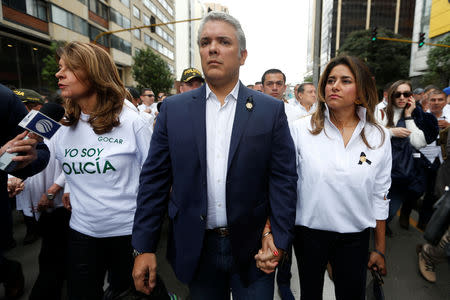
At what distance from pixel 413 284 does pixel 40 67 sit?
26.1 meters

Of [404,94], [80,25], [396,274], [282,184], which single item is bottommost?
[396,274]

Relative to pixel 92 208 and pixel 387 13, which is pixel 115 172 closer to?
pixel 92 208

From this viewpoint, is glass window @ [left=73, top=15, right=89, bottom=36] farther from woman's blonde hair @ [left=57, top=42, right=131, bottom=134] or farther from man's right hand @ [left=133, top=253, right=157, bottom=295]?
man's right hand @ [left=133, top=253, right=157, bottom=295]

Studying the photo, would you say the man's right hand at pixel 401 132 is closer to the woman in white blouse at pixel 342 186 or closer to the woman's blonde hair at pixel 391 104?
the woman's blonde hair at pixel 391 104

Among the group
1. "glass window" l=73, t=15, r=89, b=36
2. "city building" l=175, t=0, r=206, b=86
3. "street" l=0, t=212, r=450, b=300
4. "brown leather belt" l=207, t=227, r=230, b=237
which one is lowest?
"street" l=0, t=212, r=450, b=300

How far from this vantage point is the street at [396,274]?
2.94m

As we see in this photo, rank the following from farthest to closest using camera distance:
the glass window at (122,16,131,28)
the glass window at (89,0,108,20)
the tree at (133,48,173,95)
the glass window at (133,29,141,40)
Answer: the glass window at (133,29,141,40) → the glass window at (122,16,131,28) → the tree at (133,48,173,95) → the glass window at (89,0,108,20)

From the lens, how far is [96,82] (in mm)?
1993

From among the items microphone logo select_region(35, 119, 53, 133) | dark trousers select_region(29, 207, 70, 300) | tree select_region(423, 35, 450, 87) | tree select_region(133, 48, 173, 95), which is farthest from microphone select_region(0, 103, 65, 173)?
tree select_region(423, 35, 450, 87)

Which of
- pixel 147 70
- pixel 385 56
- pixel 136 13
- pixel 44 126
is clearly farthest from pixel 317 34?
pixel 385 56

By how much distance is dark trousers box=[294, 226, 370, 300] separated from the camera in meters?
1.92

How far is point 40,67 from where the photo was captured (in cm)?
2156

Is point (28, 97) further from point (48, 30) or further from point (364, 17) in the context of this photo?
point (364, 17)

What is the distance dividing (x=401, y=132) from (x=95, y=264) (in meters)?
3.76
